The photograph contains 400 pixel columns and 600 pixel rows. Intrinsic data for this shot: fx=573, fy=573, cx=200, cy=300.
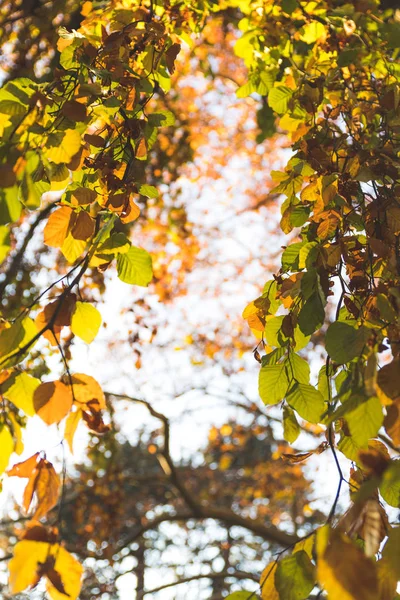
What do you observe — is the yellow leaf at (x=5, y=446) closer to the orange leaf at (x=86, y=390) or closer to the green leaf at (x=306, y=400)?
the orange leaf at (x=86, y=390)

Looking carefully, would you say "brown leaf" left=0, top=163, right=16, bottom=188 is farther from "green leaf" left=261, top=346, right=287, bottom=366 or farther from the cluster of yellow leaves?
"green leaf" left=261, top=346, right=287, bottom=366

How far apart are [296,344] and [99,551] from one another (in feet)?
15.3

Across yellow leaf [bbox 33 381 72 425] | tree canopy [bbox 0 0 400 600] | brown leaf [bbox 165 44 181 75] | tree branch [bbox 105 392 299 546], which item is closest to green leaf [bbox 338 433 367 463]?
tree canopy [bbox 0 0 400 600]

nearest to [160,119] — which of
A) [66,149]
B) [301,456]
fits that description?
→ [66,149]

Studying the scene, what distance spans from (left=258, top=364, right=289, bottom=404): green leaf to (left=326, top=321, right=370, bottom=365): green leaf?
0.22m

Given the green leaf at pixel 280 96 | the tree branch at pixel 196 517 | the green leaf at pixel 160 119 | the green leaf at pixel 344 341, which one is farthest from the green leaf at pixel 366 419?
the tree branch at pixel 196 517

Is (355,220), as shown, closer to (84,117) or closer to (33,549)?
(84,117)

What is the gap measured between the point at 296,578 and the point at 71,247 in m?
0.77

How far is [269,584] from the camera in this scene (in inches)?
38.6

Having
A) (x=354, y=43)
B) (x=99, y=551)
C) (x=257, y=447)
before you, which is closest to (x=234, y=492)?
(x=257, y=447)

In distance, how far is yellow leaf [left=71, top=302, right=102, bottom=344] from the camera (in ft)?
3.92

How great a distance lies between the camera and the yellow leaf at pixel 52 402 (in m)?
1.00

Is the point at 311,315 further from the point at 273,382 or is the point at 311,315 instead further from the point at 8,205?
the point at 8,205

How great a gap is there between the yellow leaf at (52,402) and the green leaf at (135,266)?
1.05 ft
